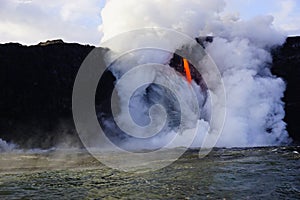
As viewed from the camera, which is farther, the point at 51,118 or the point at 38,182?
the point at 51,118

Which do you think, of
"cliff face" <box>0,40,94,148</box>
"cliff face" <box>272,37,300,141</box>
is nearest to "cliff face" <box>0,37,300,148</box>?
"cliff face" <box>0,40,94,148</box>

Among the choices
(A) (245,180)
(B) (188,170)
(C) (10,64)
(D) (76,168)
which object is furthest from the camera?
(C) (10,64)

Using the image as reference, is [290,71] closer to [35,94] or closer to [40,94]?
[40,94]

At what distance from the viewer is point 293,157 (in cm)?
1808

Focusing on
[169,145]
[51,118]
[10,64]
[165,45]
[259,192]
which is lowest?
[259,192]

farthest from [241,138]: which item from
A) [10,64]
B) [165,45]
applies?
[10,64]

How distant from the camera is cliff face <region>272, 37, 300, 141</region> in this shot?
34.2 metres

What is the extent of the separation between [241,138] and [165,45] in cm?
1283

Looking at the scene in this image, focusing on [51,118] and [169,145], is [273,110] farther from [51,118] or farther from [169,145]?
[51,118]

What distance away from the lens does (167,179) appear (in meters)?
13.3

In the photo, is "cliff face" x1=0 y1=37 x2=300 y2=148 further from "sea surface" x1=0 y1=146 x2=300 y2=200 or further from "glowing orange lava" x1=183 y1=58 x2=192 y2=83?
"sea surface" x1=0 y1=146 x2=300 y2=200

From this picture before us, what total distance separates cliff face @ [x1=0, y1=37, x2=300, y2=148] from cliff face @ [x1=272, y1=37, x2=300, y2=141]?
0.36 feet

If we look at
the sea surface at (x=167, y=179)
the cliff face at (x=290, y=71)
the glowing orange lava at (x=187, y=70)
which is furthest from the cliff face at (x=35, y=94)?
the cliff face at (x=290, y=71)

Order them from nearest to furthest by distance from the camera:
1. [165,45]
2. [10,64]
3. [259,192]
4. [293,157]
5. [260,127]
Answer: [259,192] < [293,157] < [260,127] < [10,64] < [165,45]
